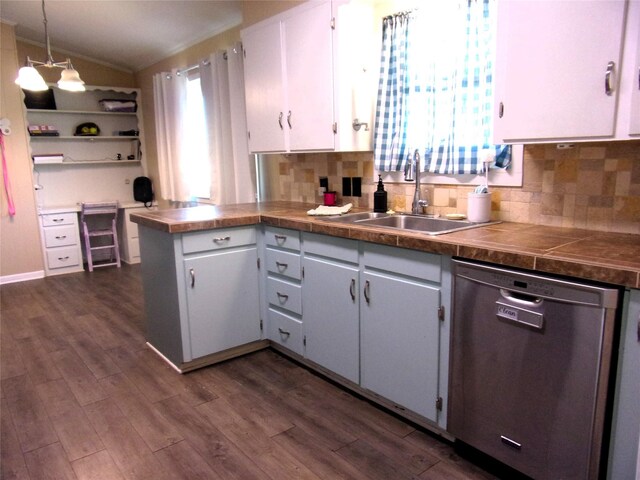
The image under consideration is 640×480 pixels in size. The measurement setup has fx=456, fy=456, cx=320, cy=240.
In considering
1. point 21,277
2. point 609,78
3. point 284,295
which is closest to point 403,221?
point 284,295

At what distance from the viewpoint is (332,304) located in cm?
240

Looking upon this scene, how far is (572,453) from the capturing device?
1483 millimetres

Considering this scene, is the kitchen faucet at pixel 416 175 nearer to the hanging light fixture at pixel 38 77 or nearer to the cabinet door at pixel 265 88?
the cabinet door at pixel 265 88

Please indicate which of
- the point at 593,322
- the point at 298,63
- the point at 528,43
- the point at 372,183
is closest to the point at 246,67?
the point at 298,63

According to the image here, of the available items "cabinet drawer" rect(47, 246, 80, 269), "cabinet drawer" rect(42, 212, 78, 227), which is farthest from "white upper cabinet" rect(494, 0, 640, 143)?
"cabinet drawer" rect(47, 246, 80, 269)

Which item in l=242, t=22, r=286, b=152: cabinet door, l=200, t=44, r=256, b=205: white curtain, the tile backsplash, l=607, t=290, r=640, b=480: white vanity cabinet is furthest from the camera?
l=200, t=44, r=256, b=205: white curtain

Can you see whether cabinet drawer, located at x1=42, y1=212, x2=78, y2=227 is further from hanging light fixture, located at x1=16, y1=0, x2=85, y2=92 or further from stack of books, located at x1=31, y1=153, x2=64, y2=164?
hanging light fixture, located at x1=16, y1=0, x2=85, y2=92

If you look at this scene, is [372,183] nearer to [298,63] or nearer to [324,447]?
[298,63]

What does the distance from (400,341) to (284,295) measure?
0.91 metres

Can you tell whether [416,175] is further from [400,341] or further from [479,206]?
[400,341]

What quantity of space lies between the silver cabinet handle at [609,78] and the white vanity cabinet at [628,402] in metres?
0.68

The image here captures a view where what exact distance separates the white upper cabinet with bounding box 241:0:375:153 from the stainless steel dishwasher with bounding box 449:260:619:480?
51.2 inches

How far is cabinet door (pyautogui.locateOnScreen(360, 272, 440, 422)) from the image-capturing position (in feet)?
6.33

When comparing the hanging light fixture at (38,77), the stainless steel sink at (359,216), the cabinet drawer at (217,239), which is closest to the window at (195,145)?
the hanging light fixture at (38,77)
